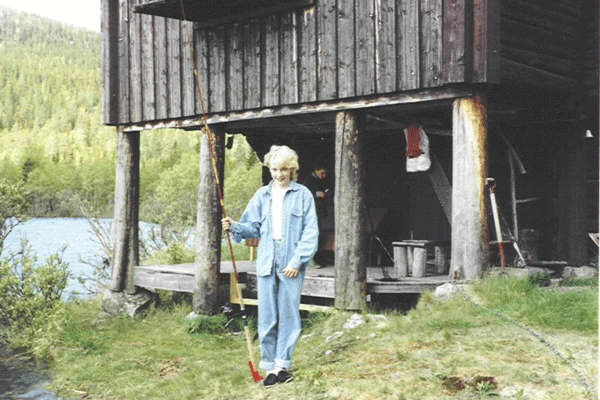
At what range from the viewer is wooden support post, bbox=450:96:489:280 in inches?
397

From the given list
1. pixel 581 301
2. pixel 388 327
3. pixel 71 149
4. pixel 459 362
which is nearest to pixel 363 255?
pixel 388 327

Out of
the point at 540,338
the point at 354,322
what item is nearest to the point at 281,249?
the point at 540,338

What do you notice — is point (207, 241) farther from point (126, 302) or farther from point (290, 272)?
point (290, 272)

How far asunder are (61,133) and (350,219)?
373 ft

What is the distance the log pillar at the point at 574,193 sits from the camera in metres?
13.6

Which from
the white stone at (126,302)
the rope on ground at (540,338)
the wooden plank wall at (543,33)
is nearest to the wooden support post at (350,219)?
the rope on ground at (540,338)

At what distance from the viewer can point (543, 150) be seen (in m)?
14.1

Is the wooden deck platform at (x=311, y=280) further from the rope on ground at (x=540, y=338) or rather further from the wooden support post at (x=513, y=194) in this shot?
the wooden support post at (x=513, y=194)

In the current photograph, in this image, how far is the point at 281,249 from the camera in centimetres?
783

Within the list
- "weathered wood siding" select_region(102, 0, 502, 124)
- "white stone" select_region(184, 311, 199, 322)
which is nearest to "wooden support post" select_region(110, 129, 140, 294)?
"weathered wood siding" select_region(102, 0, 502, 124)

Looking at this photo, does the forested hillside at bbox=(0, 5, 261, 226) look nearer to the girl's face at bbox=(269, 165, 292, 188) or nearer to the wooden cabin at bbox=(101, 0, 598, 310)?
the wooden cabin at bbox=(101, 0, 598, 310)

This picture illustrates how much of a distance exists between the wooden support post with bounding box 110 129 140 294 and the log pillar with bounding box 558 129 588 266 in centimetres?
709

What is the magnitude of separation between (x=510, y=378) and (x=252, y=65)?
22.6ft

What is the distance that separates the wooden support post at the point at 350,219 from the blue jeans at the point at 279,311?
342 centimetres
